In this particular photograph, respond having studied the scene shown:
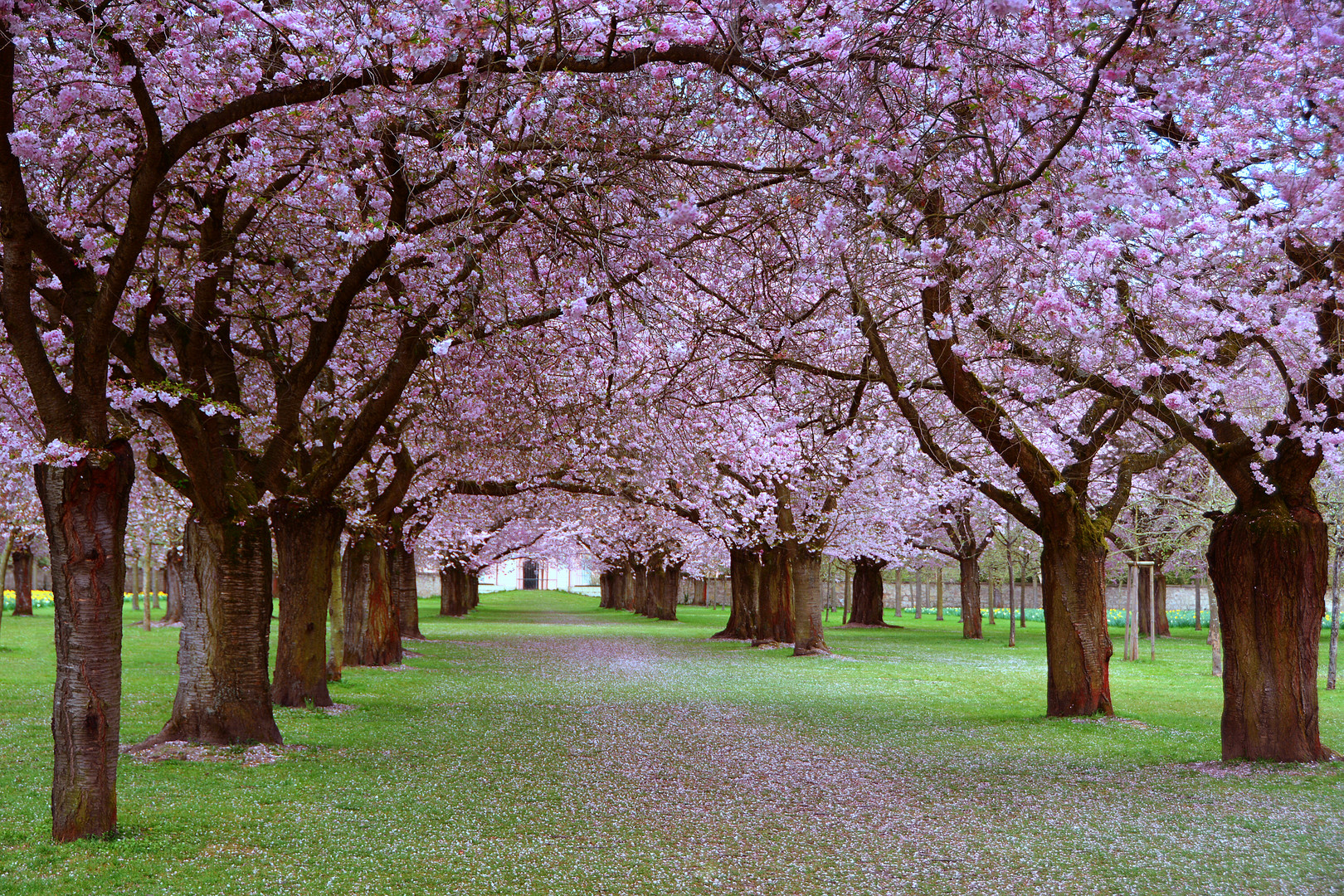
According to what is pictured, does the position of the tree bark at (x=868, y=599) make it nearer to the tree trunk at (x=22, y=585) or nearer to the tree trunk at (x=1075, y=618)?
the tree trunk at (x=1075, y=618)

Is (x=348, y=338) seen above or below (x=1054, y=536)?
above

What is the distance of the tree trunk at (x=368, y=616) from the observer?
2167cm

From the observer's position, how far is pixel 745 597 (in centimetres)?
3444

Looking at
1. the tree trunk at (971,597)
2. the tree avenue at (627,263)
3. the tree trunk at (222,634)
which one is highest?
the tree avenue at (627,263)

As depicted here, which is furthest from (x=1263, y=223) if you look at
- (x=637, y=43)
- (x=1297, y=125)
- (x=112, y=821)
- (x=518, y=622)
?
(x=518, y=622)

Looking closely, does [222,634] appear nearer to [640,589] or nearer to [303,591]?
[303,591]

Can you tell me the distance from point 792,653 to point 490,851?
2156cm

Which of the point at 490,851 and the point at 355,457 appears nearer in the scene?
the point at 490,851

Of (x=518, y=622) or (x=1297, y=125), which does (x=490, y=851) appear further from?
(x=518, y=622)

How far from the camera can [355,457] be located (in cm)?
1158

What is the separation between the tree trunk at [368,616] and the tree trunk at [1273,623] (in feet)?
51.7

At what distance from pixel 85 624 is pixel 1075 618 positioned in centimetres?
1189

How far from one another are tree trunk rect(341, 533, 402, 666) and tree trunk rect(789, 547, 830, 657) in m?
10.7

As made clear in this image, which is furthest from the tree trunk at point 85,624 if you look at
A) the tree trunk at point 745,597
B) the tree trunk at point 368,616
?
the tree trunk at point 745,597
